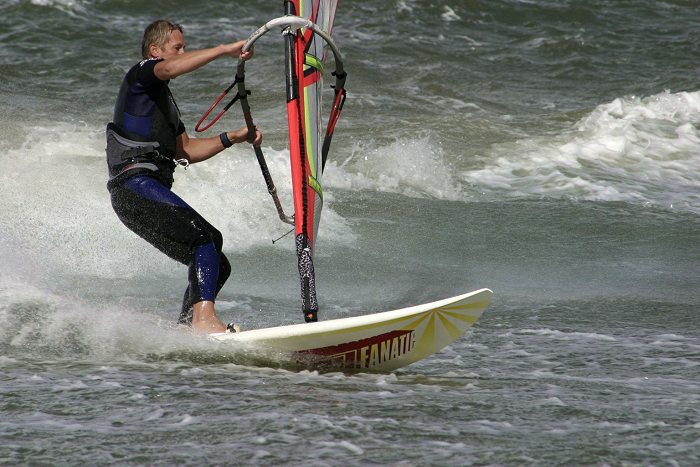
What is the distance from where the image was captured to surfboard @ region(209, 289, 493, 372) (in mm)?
4375

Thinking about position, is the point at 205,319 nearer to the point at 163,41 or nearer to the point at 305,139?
the point at 305,139

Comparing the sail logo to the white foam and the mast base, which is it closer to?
the mast base

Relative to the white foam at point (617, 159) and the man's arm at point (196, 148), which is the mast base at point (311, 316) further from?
the white foam at point (617, 159)

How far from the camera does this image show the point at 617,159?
11.0m

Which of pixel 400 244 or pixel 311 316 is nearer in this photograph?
pixel 311 316

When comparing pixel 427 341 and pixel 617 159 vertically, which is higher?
pixel 617 159

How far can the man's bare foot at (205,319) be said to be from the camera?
4.54 metres

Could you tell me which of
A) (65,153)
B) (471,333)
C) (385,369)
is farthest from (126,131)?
(65,153)

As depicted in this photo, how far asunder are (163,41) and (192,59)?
1.29ft

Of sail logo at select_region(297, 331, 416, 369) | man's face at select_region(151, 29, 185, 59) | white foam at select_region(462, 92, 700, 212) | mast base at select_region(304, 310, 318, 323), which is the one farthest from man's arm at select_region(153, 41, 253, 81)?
white foam at select_region(462, 92, 700, 212)

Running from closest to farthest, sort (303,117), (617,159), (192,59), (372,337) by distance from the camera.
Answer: (192,59) < (372,337) < (303,117) < (617,159)

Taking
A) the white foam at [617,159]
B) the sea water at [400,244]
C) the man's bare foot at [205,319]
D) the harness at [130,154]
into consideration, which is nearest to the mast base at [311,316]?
the sea water at [400,244]

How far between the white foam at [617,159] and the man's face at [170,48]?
17.7 feet

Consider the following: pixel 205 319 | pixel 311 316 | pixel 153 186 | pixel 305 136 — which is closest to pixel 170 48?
pixel 153 186
